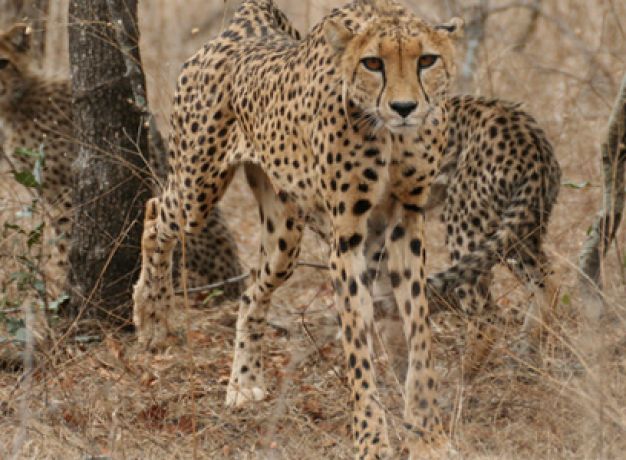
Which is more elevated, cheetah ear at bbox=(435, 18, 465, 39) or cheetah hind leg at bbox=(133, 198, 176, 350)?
cheetah ear at bbox=(435, 18, 465, 39)

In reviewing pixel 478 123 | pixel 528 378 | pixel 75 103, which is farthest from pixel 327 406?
pixel 75 103

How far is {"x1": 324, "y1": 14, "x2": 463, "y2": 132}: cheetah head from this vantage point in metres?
4.73

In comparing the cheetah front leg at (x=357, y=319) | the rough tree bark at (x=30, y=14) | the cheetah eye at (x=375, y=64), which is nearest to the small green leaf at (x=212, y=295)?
the cheetah front leg at (x=357, y=319)

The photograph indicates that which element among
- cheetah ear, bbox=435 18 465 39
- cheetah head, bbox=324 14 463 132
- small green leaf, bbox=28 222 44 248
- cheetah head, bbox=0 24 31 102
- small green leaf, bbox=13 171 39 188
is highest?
cheetah ear, bbox=435 18 465 39

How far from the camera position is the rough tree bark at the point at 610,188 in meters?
5.32

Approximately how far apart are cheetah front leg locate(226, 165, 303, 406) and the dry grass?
147 mm

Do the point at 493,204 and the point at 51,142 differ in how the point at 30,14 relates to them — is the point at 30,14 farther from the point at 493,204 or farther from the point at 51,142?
the point at 493,204

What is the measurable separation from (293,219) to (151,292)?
89 centimetres

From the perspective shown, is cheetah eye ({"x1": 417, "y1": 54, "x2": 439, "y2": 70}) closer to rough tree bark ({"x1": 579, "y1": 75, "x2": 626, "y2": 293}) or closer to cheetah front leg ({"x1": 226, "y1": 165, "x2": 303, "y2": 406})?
rough tree bark ({"x1": 579, "y1": 75, "x2": 626, "y2": 293})

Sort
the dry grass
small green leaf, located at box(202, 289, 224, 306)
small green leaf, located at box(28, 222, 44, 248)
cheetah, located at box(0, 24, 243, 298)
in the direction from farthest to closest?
1. cheetah, located at box(0, 24, 243, 298)
2. small green leaf, located at box(202, 289, 224, 306)
3. small green leaf, located at box(28, 222, 44, 248)
4. the dry grass

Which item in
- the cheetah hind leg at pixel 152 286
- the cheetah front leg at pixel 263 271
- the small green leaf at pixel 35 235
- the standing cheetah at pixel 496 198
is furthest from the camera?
the cheetah hind leg at pixel 152 286

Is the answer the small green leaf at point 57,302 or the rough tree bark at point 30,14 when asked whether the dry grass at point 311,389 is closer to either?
the small green leaf at point 57,302

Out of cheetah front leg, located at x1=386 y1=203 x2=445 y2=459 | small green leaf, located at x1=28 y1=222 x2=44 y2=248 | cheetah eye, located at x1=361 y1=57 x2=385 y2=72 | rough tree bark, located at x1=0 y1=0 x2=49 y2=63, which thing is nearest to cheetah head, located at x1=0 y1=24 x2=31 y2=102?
rough tree bark, located at x1=0 y1=0 x2=49 y2=63

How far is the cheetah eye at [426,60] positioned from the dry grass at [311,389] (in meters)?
0.95
